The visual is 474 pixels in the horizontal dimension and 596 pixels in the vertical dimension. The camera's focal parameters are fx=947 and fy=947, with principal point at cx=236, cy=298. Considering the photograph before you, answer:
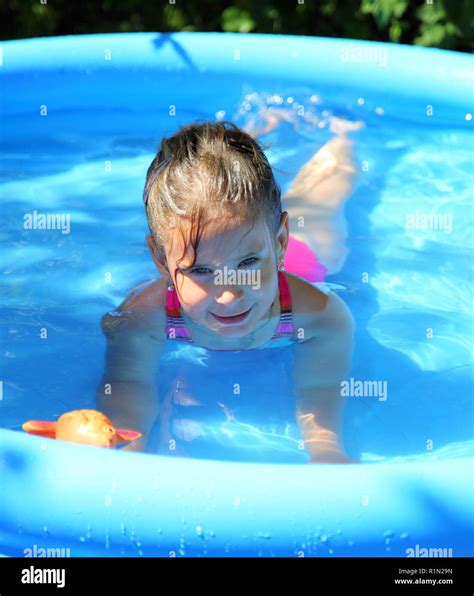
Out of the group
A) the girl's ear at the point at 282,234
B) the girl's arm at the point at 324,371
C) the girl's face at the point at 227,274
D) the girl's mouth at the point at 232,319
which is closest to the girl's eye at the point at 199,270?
the girl's face at the point at 227,274

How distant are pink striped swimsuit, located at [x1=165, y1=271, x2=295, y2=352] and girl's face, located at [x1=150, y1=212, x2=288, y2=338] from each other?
24 cm

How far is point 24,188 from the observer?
13.4 feet

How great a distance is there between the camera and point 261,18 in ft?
17.4

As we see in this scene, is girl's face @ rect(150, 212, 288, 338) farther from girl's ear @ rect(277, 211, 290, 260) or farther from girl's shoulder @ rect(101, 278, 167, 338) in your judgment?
girl's shoulder @ rect(101, 278, 167, 338)

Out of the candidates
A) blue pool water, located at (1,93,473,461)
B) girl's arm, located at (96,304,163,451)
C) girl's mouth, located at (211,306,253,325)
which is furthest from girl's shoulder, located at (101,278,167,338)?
girl's mouth, located at (211,306,253,325)

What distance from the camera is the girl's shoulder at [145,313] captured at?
2.86 m

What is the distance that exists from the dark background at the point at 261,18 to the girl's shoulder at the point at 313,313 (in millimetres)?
2557

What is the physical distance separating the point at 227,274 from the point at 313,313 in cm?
52

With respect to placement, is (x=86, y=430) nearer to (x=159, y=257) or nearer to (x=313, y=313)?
(x=159, y=257)

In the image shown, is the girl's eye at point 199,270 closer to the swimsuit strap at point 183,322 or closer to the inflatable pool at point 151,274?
the swimsuit strap at point 183,322

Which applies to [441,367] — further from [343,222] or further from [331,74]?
[331,74]

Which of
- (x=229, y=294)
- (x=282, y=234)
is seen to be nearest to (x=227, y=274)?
(x=229, y=294)

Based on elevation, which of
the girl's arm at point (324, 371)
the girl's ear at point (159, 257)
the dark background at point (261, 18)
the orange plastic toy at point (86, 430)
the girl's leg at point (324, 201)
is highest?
the dark background at point (261, 18)

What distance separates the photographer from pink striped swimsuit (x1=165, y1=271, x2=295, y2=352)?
283cm
